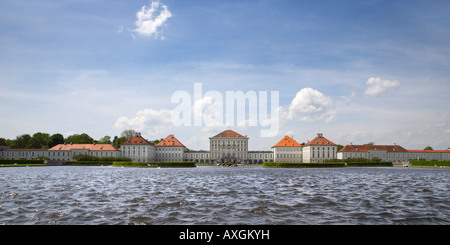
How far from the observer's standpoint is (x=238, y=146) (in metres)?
127

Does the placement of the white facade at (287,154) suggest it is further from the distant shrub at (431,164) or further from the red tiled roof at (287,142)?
the distant shrub at (431,164)

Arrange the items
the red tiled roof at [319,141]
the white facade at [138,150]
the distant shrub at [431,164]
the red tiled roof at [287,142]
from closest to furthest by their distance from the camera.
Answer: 1. the distant shrub at [431,164]
2. the white facade at [138,150]
3. the red tiled roof at [319,141]
4. the red tiled roof at [287,142]

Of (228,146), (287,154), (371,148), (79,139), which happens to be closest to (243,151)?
(228,146)

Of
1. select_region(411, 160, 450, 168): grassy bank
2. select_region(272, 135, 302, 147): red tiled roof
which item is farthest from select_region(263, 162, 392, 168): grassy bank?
select_region(272, 135, 302, 147): red tiled roof

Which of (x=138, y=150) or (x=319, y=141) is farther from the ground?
(x=319, y=141)

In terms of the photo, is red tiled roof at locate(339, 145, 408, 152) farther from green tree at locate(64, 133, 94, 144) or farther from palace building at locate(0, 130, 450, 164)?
green tree at locate(64, 133, 94, 144)

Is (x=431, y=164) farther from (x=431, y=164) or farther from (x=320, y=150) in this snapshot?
(x=320, y=150)

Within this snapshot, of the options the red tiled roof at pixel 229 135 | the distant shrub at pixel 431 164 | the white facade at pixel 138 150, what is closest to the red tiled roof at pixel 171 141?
the white facade at pixel 138 150
